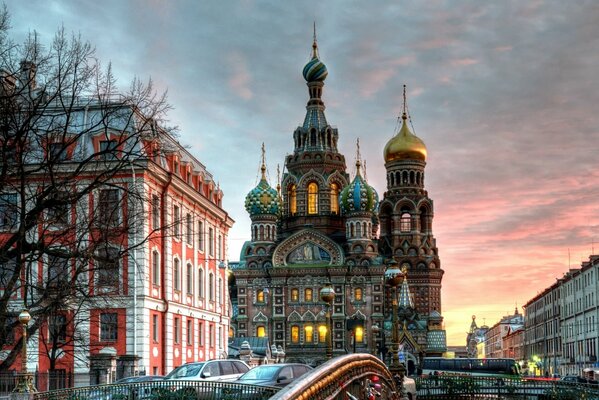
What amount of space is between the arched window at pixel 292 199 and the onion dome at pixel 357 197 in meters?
7.33

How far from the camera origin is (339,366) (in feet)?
42.7

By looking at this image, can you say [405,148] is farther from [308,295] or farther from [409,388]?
[409,388]

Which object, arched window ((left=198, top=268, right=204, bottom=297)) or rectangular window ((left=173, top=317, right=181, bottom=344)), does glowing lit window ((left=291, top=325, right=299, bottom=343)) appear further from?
rectangular window ((left=173, top=317, right=181, bottom=344))

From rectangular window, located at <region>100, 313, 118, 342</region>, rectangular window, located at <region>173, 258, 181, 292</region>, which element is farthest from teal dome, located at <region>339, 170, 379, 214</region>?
rectangular window, located at <region>100, 313, 118, 342</region>

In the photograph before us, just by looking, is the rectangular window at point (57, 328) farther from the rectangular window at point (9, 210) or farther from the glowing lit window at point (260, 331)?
the glowing lit window at point (260, 331)

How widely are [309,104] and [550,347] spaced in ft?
142

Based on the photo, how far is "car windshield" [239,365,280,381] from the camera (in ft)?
82.2

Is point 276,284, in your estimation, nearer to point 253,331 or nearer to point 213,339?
point 253,331

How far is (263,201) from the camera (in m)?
111

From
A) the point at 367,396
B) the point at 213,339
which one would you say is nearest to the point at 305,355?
the point at 213,339

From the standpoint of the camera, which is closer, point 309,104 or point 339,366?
point 339,366

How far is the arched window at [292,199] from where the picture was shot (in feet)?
384

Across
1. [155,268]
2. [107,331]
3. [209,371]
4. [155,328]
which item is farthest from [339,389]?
[155,268]

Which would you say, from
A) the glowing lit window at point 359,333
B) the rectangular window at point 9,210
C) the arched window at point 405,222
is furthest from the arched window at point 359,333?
the rectangular window at point 9,210
